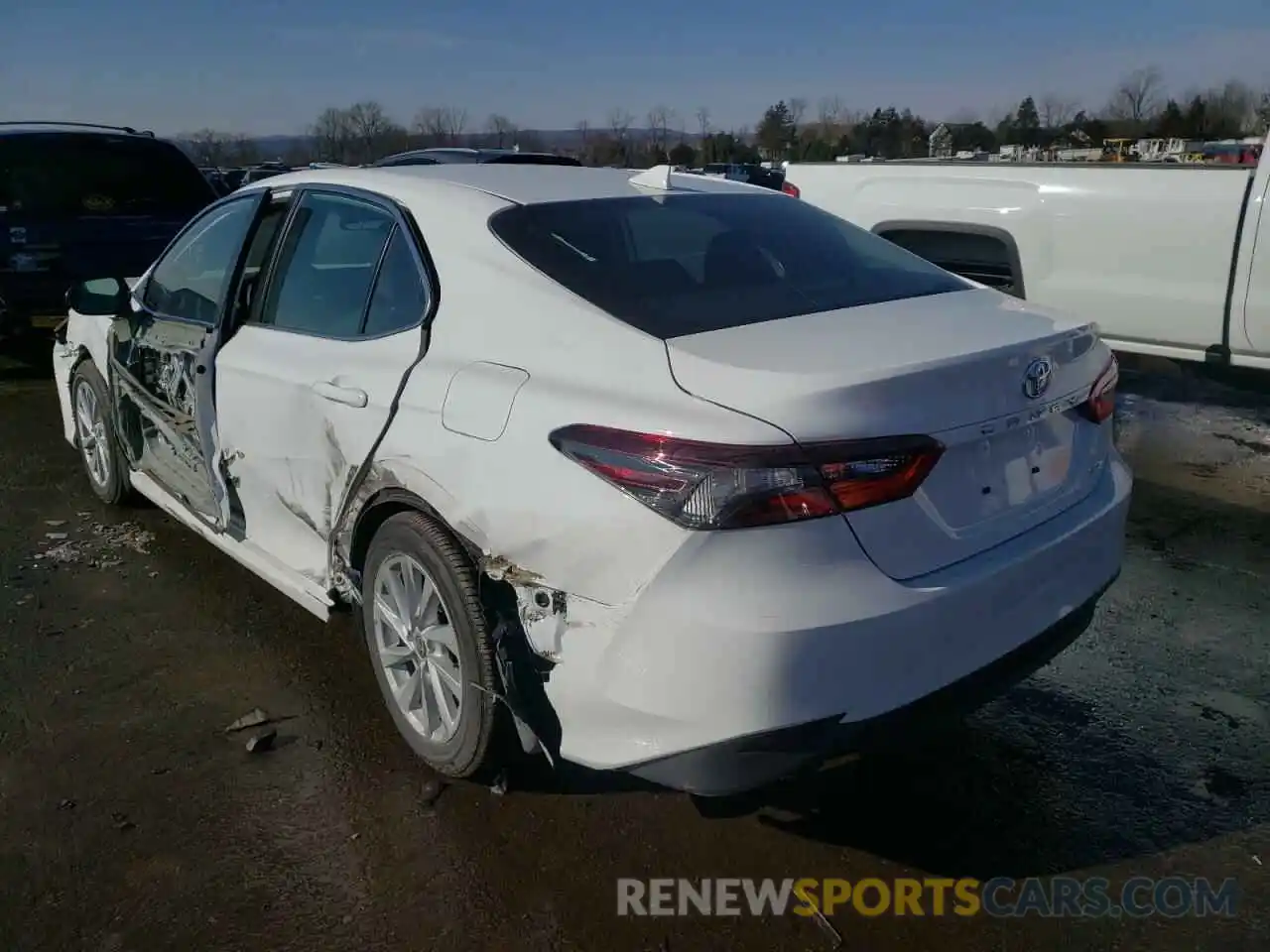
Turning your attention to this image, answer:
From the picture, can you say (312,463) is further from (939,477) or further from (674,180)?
(939,477)

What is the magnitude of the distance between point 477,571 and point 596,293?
75 centimetres

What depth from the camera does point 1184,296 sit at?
5.87 metres

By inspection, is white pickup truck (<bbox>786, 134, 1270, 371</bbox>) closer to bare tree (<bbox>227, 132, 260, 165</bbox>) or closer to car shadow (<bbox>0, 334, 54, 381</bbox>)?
car shadow (<bbox>0, 334, 54, 381</bbox>)

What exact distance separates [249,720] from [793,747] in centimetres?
195

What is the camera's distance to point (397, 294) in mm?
3100

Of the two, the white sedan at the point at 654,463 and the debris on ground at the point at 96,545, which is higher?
the white sedan at the point at 654,463

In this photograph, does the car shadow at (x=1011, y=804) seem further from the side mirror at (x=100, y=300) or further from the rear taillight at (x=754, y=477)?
Answer: the side mirror at (x=100, y=300)

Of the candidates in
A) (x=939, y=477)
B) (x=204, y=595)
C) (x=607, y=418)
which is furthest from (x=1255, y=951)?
(x=204, y=595)

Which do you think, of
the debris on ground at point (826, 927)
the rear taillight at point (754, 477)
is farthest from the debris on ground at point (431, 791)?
the rear taillight at point (754, 477)

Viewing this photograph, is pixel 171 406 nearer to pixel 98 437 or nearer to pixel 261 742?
pixel 98 437

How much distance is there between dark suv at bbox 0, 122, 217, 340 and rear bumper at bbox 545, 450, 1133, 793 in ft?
21.1

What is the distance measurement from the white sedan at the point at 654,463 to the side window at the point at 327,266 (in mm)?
13

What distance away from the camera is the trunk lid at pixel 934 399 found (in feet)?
7.38

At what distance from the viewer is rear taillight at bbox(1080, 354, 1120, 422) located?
2.84m
